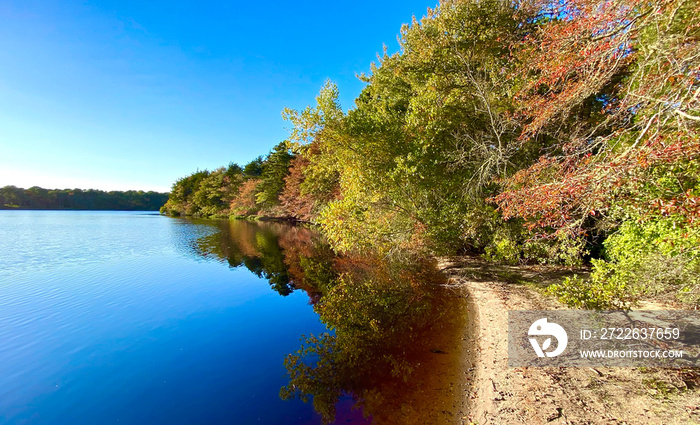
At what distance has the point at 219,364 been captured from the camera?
570 centimetres

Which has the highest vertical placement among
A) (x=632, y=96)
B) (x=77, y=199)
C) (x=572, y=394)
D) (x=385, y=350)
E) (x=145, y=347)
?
(x=77, y=199)

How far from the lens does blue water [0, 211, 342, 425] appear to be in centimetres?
445

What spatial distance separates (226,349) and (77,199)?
12084 centimetres

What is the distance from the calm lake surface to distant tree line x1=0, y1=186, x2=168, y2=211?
105m

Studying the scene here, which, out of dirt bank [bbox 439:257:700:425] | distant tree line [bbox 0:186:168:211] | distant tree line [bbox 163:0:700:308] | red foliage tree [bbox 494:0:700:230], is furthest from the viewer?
distant tree line [bbox 0:186:168:211]

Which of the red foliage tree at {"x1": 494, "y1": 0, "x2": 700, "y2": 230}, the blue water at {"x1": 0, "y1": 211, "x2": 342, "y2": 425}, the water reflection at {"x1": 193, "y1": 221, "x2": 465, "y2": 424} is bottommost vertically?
the blue water at {"x1": 0, "y1": 211, "x2": 342, "y2": 425}

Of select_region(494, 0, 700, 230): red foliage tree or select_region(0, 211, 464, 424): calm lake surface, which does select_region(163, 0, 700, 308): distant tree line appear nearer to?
select_region(494, 0, 700, 230): red foliage tree

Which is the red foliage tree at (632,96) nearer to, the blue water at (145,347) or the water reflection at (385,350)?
the water reflection at (385,350)

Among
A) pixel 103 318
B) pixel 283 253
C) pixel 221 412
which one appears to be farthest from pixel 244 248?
pixel 221 412

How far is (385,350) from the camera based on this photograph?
563 centimetres

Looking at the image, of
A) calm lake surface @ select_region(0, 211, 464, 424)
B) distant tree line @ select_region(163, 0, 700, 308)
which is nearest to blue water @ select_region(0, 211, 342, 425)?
calm lake surface @ select_region(0, 211, 464, 424)

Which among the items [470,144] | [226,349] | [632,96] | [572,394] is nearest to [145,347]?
[226,349]

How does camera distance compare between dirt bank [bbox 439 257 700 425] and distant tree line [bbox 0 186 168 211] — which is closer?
dirt bank [bbox 439 257 700 425]

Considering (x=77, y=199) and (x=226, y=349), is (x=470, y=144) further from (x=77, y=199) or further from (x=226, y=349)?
(x=77, y=199)
